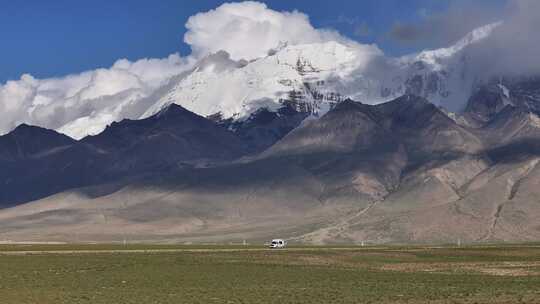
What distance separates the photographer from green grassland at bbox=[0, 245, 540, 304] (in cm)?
8450

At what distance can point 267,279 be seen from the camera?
344 ft

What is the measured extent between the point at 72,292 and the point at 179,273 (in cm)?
2424

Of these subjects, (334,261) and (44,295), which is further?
(334,261)

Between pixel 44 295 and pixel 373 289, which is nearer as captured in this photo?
pixel 44 295

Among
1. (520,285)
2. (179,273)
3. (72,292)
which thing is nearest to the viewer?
(72,292)

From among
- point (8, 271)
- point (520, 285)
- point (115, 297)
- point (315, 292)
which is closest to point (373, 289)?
point (315, 292)

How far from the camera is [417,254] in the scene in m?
161

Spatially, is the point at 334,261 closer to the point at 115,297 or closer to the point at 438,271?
the point at 438,271

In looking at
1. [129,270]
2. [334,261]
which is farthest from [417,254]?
[129,270]

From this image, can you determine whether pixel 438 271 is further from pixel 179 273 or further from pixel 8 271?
pixel 8 271

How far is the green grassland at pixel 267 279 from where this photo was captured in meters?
84.5

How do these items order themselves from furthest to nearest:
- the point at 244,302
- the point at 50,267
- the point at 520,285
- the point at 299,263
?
the point at 299,263 < the point at 50,267 < the point at 520,285 < the point at 244,302

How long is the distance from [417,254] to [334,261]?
23.4 meters

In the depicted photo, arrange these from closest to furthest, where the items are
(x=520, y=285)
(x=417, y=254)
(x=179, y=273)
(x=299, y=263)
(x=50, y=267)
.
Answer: (x=520, y=285) < (x=179, y=273) < (x=50, y=267) < (x=299, y=263) < (x=417, y=254)
